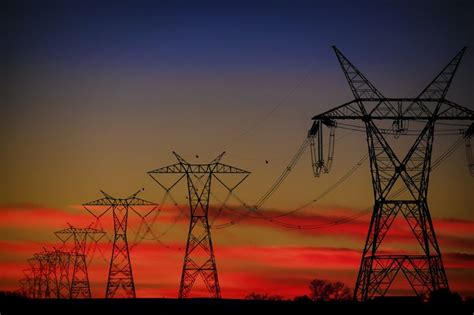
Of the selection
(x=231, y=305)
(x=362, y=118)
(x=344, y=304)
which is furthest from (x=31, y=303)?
(x=362, y=118)

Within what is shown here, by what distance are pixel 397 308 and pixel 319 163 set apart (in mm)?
15817

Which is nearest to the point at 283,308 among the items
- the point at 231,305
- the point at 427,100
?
the point at 231,305

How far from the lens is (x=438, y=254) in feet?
263

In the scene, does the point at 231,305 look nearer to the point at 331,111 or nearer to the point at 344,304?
the point at 344,304

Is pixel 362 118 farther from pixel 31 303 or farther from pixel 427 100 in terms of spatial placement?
Answer: pixel 31 303

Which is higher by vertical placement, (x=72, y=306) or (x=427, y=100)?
(x=427, y=100)

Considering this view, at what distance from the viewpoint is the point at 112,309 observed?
273 ft

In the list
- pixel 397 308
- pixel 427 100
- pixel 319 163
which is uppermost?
pixel 427 100

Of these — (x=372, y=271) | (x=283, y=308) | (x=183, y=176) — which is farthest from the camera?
(x=183, y=176)

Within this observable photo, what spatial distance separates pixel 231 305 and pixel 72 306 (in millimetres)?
15176

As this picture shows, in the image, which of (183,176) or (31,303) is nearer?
(31,303)

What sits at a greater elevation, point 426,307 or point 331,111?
point 331,111

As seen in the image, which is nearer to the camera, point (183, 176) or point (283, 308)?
point (283, 308)

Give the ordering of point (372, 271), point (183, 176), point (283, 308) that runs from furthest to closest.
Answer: point (183, 176)
point (283, 308)
point (372, 271)
